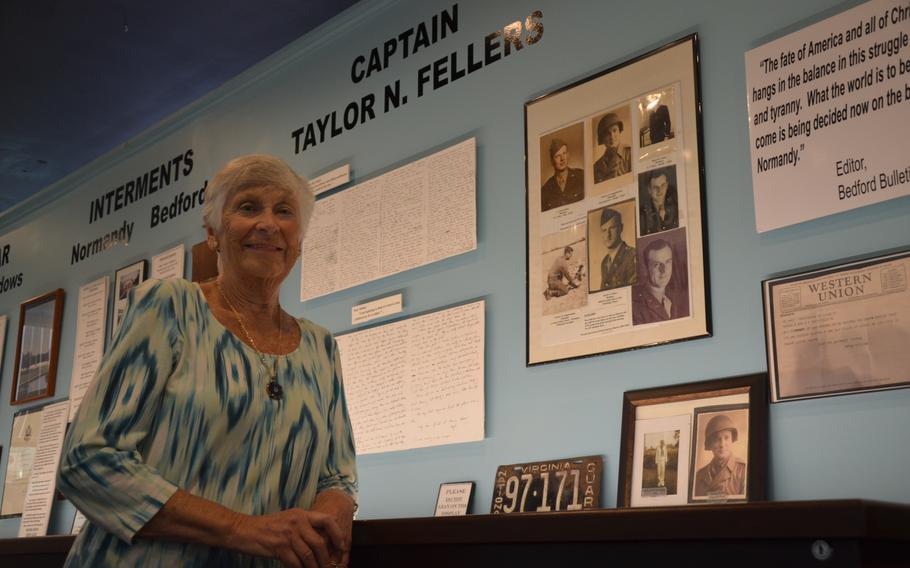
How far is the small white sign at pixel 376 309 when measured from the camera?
3785 mm

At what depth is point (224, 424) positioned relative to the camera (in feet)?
5.69

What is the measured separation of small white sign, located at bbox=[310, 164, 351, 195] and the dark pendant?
2.43 metres

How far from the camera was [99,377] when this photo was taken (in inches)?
65.7

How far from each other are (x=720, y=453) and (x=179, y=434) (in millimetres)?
1506

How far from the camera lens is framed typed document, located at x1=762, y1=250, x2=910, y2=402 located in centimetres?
232

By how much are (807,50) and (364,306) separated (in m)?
1.97

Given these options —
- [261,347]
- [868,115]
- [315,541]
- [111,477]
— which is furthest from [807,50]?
[111,477]

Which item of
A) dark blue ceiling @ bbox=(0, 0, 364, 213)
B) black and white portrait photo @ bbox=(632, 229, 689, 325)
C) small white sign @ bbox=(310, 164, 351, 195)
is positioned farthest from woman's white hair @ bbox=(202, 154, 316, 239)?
dark blue ceiling @ bbox=(0, 0, 364, 213)

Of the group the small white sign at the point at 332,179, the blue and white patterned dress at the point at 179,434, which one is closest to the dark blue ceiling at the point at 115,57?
the small white sign at the point at 332,179

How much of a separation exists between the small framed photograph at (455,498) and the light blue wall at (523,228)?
0.04 m

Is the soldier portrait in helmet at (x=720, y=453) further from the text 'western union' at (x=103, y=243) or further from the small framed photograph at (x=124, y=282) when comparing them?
the text 'western union' at (x=103, y=243)

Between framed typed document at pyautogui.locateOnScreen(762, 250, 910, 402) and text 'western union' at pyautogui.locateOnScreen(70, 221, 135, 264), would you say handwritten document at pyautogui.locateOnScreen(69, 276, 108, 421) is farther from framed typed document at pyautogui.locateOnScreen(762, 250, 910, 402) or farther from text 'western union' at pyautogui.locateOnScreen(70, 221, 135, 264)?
framed typed document at pyautogui.locateOnScreen(762, 250, 910, 402)

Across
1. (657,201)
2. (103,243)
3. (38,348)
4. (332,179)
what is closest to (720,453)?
(657,201)

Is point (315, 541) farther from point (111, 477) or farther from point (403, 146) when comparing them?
point (403, 146)
